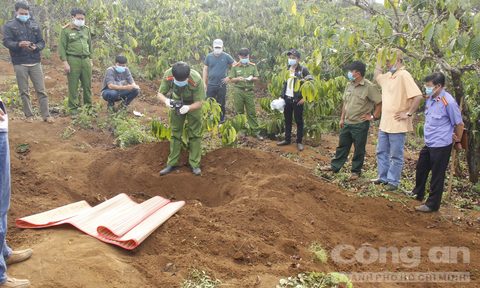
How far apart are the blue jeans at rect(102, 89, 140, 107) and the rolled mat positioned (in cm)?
317

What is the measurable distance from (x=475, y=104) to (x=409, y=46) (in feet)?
6.88

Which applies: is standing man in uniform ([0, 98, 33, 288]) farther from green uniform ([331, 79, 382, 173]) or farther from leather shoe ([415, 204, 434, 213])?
green uniform ([331, 79, 382, 173])

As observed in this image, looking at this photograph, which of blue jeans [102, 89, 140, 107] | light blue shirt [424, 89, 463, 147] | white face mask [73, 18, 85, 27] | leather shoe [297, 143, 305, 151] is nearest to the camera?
light blue shirt [424, 89, 463, 147]

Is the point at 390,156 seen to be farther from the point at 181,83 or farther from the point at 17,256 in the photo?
the point at 17,256

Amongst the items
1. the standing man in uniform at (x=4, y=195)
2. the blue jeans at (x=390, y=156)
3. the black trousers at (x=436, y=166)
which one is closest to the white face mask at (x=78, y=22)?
the standing man in uniform at (x=4, y=195)

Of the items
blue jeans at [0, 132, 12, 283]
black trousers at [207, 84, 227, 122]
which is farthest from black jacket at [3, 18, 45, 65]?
blue jeans at [0, 132, 12, 283]

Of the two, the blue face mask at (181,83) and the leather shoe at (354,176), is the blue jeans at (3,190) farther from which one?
the leather shoe at (354,176)

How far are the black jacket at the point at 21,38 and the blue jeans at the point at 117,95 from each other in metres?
1.26

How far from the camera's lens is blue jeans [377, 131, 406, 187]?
5199mm

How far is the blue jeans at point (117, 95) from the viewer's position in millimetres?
7141

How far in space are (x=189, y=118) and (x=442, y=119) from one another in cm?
286

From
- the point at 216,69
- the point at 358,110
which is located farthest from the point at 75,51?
the point at 358,110

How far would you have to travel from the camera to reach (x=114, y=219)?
3.82 metres

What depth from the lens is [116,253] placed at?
3.29 meters
